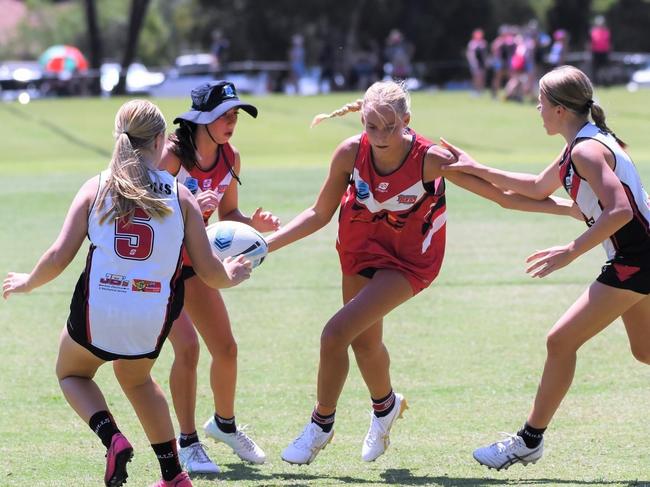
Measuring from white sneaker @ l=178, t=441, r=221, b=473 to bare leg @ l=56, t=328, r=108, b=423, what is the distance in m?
0.93

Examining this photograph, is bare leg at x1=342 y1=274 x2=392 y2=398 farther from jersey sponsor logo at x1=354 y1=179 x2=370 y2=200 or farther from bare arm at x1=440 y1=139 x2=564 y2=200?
bare arm at x1=440 y1=139 x2=564 y2=200

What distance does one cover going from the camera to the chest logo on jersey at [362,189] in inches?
232

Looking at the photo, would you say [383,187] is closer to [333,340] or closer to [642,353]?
[333,340]

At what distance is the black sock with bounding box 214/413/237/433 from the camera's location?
6.16 m

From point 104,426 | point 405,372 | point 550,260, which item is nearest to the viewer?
point 104,426

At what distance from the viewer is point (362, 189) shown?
5.91 meters

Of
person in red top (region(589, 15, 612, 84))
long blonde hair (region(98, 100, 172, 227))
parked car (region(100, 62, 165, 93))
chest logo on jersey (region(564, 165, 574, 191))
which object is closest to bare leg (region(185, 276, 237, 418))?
long blonde hair (region(98, 100, 172, 227))

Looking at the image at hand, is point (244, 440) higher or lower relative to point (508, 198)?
lower

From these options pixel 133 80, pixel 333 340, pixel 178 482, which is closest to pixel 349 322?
pixel 333 340

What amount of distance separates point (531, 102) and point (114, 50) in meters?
52.2

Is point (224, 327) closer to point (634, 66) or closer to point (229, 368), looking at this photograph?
point (229, 368)

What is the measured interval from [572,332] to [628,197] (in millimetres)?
708

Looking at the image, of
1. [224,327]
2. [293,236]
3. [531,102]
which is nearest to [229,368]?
[224,327]

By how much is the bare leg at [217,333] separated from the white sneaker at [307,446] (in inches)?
18.6
